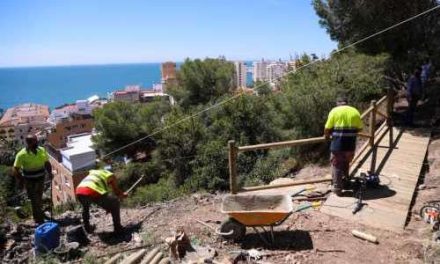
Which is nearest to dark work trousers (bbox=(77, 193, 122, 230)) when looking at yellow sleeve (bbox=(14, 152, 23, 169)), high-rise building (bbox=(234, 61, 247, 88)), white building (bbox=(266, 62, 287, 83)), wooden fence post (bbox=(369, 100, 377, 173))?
yellow sleeve (bbox=(14, 152, 23, 169))

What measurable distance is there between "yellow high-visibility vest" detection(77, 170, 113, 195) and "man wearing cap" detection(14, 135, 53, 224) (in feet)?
4.41

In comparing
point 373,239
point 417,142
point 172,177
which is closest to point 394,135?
point 417,142

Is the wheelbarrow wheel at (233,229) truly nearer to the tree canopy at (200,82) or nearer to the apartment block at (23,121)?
the tree canopy at (200,82)

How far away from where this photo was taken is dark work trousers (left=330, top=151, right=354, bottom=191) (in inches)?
255

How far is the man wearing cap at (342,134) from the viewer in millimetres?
6371

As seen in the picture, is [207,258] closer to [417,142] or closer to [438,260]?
[438,260]

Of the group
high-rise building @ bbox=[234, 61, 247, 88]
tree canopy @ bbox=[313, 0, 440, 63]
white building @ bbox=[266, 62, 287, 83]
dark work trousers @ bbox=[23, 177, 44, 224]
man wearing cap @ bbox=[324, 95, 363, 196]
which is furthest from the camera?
high-rise building @ bbox=[234, 61, 247, 88]

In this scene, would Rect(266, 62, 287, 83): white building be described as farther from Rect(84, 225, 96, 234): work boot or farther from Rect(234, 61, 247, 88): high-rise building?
Rect(84, 225, 96, 234): work boot

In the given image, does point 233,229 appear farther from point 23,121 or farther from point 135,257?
point 23,121

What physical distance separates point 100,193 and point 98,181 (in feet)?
0.75

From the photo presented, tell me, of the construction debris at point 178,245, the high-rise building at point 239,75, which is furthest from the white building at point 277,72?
the construction debris at point 178,245

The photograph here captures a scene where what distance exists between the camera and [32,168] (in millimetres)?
6902

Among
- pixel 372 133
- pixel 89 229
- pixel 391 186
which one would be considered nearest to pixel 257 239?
pixel 89 229

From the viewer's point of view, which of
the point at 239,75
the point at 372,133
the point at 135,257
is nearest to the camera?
the point at 135,257
